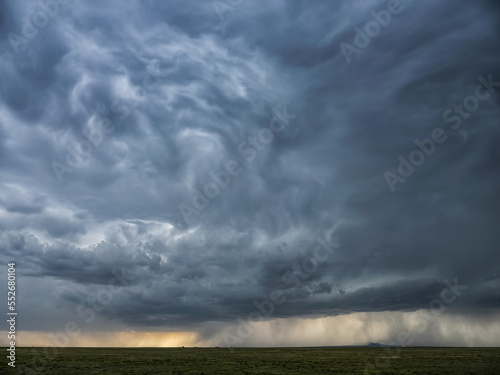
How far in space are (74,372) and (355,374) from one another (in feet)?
167

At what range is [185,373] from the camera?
71.0m

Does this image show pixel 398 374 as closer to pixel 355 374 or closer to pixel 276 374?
pixel 355 374

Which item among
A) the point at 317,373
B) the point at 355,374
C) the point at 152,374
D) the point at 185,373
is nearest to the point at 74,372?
the point at 152,374

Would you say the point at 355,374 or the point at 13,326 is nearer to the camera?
the point at 13,326

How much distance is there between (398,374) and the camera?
222 feet

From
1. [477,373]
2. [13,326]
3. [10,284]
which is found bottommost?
[477,373]

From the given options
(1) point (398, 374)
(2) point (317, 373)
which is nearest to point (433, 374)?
(1) point (398, 374)

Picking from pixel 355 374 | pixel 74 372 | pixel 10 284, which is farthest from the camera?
pixel 74 372

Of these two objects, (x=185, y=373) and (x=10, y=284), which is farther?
(x=185, y=373)

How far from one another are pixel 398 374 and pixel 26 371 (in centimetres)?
6670

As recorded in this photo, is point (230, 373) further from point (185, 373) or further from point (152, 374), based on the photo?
point (152, 374)

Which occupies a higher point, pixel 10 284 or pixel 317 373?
pixel 10 284

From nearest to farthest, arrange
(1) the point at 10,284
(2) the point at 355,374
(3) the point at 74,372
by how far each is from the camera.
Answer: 1. (1) the point at 10,284
2. (2) the point at 355,374
3. (3) the point at 74,372

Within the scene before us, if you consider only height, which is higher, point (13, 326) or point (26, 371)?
point (13, 326)
